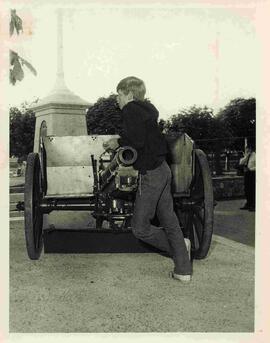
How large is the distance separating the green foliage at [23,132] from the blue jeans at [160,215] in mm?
4302

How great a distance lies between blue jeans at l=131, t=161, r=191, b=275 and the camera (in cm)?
449

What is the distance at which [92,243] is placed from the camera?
5730 millimetres

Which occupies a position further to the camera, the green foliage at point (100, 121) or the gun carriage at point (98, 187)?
the green foliage at point (100, 121)

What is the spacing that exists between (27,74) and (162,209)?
1731 millimetres

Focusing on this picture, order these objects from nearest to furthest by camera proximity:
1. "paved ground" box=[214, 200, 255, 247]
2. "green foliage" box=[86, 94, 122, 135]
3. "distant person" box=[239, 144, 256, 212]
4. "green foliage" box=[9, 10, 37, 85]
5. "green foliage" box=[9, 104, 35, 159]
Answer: "green foliage" box=[9, 10, 37, 85] < "paved ground" box=[214, 200, 255, 247] < "green foliage" box=[9, 104, 35, 159] < "green foliage" box=[86, 94, 122, 135] < "distant person" box=[239, 144, 256, 212]

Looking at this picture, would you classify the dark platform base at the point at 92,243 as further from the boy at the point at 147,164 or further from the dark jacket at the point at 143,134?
the dark jacket at the point at 143,134

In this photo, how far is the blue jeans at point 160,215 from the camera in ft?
14.7

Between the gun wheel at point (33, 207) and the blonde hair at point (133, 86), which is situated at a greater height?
the blonde hair at point (133, 86)

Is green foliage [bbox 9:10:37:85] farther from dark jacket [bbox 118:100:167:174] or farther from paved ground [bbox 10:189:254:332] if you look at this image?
paved ground [bbox 10:189:254:332]

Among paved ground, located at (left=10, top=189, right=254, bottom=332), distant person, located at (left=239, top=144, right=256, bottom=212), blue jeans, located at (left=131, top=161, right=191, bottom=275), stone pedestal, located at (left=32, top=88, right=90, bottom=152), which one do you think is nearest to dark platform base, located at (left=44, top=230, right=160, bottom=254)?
paved ground, located at (left=10, top=189, right=254, bottom=332)

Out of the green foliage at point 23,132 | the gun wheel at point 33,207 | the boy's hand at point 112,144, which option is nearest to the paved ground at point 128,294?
the gun wheel at point 33,207

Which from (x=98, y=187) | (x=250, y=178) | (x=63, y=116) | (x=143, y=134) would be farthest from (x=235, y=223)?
(x=143, y=134)

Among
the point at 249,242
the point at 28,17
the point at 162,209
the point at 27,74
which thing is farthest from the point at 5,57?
the point at 249,242

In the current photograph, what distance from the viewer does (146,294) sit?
445 cm
